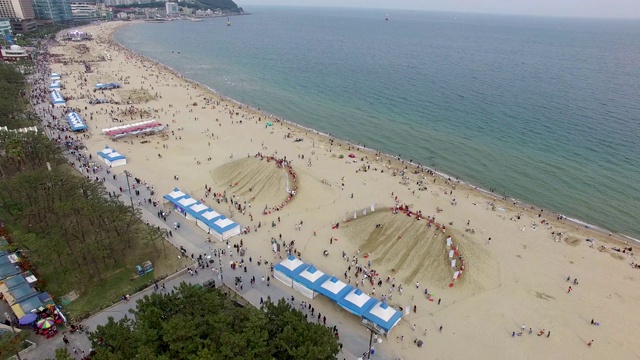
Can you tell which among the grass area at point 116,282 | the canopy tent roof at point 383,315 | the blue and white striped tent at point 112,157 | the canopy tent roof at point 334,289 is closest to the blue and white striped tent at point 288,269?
the canopy tent roof at point 334,289

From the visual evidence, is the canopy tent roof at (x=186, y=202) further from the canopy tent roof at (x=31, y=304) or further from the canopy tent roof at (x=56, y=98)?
the canopy tent roof at (x=56, y=98)

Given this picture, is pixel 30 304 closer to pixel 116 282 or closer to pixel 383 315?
pixel 116 282

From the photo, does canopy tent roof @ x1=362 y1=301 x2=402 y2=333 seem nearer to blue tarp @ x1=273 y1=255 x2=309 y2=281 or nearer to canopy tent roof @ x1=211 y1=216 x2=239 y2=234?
blue tarp @ x1=273 y1=255 x2=309 y2=281

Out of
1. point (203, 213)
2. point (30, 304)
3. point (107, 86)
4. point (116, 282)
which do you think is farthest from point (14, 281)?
point (107, 86)

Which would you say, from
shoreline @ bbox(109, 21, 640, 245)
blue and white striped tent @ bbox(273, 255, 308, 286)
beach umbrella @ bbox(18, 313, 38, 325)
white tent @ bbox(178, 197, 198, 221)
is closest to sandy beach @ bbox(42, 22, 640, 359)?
shoreline @ bbox(109, 21, 640, 245)

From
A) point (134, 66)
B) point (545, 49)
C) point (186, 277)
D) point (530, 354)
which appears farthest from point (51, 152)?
point (545, 49)
